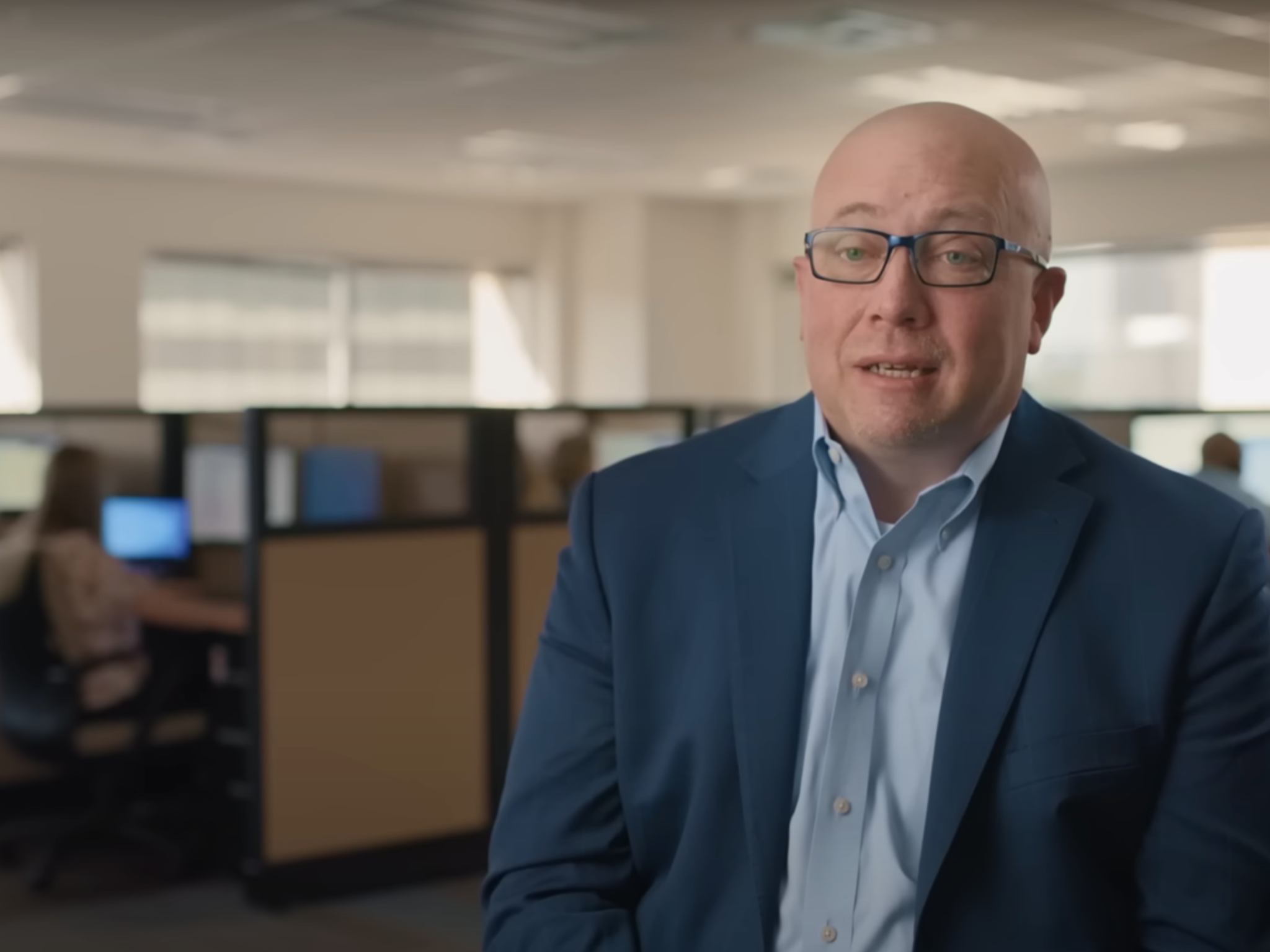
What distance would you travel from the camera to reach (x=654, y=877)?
1.17 meters

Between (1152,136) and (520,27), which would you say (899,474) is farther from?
(1152,136)

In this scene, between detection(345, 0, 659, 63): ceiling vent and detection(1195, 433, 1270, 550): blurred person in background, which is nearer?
detection(1195, 433, 1270, 550): blurred person in background

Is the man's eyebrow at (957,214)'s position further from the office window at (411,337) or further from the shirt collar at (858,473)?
the office window at (411,337)

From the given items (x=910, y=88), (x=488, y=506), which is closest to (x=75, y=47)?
(x=488, y=506)

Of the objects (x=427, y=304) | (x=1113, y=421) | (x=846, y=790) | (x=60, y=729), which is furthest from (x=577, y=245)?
(x=846, y=790)

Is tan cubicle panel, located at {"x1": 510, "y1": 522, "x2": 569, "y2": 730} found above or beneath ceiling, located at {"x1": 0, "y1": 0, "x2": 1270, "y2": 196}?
beneath

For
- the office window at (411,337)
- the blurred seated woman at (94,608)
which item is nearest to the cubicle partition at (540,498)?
the blurred seated woman at (94,608)

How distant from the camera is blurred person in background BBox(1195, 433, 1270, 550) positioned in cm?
359

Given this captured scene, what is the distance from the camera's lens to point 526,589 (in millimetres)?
4297

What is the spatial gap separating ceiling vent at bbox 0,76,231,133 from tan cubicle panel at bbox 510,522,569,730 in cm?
338

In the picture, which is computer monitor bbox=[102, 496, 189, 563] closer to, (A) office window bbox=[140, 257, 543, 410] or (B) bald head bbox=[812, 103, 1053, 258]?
(B) bald head bbox=[812, 103, 1053, 258]

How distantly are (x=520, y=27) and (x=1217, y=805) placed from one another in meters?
4.62

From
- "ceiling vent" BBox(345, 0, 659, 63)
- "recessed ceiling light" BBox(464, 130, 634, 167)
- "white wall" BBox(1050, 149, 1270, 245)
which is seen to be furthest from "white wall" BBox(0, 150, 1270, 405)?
"ceiling vent" BBox(345, 0, 659, 63)

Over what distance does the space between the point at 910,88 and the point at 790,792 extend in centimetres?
576
